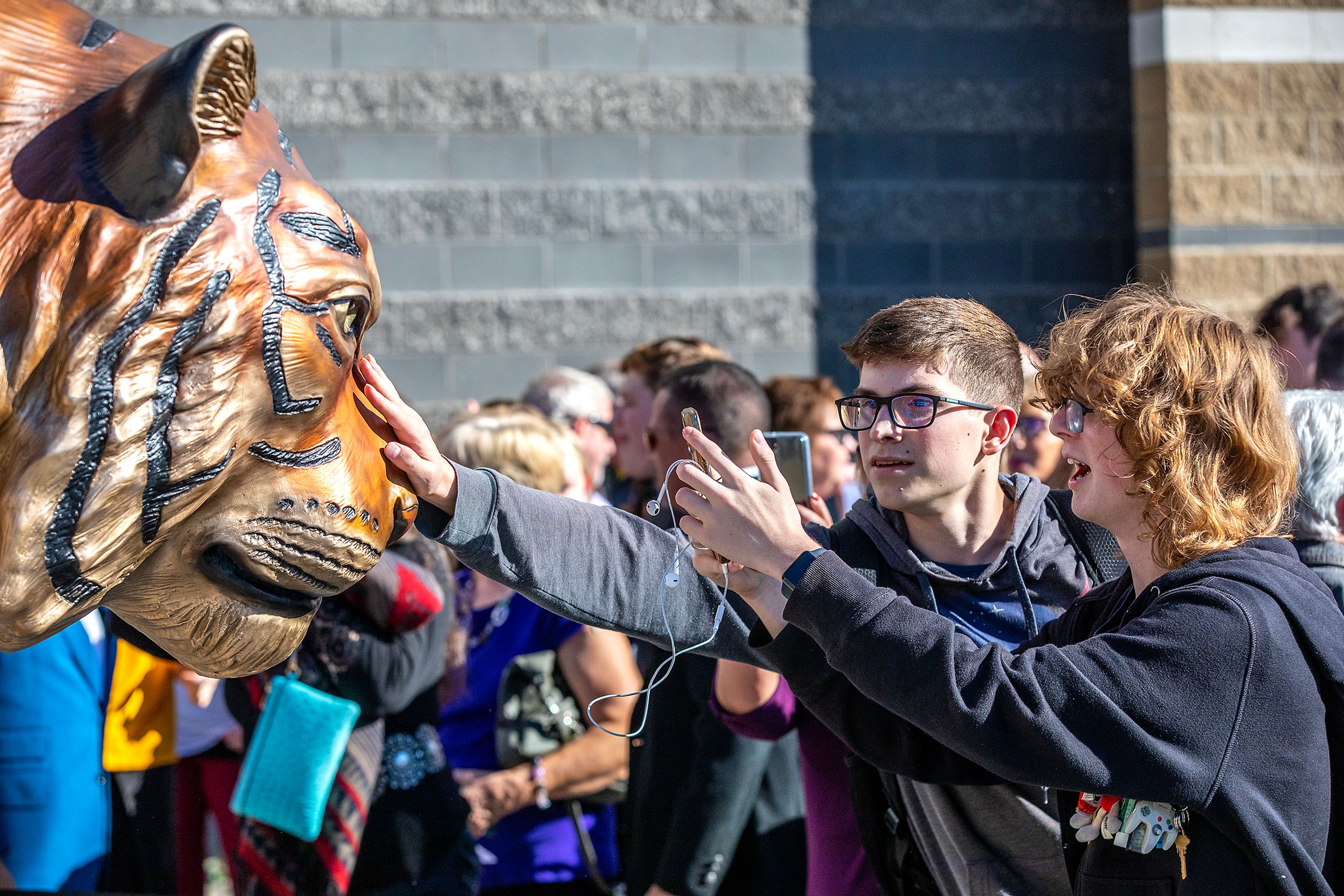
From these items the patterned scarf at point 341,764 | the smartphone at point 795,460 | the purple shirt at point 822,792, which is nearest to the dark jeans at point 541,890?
the patterned scarf at point 341,764

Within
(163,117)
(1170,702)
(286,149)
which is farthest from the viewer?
(1170,702)

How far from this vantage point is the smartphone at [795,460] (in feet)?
7.50

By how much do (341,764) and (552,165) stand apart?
3.84 metres

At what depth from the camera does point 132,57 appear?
1.29 meters

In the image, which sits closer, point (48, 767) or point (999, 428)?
point (999, 428)

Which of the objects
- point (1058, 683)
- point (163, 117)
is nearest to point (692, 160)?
point (1058, 683)

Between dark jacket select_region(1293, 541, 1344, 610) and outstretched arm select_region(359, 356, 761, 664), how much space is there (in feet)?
3.86

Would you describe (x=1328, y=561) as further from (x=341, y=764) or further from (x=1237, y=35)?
(x=1237, y=35)

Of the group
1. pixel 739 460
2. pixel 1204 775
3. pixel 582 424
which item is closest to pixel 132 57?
pixel 1204 775

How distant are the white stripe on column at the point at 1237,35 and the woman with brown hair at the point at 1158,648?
16.9 ft

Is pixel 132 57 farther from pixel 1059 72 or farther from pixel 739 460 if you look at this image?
pixel 1059 72

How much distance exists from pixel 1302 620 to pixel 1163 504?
0.78 ft

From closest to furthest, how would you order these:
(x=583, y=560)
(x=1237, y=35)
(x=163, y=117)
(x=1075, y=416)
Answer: (x=163, y=117)
(x=1075, y=416)
(x=583, y=560)
(x=1237, y=35)

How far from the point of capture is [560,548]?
1.92 metres
